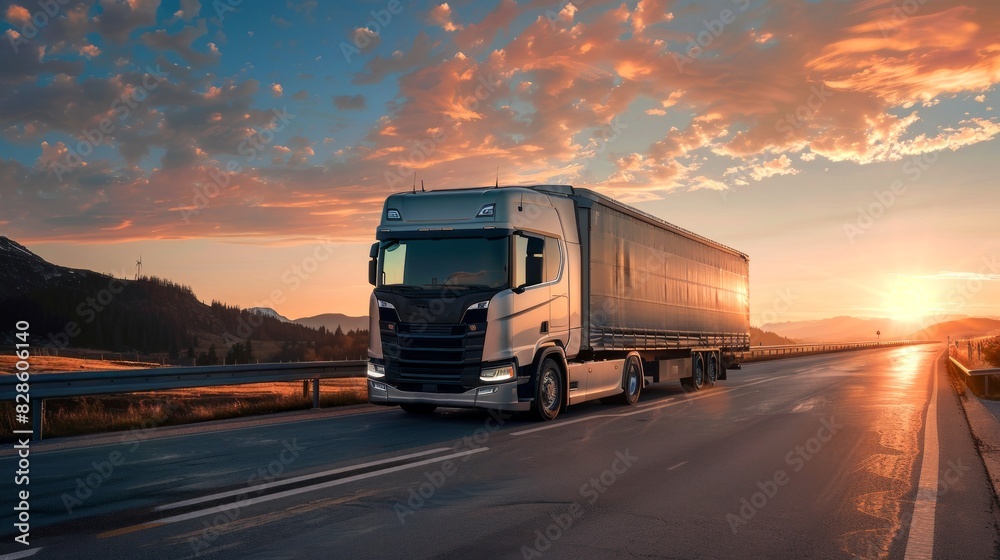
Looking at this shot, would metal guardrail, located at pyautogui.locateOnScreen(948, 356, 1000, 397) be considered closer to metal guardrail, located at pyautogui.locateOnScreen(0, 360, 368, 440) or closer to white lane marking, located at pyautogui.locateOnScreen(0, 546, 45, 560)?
metal guardrail, located at pyautogui.locateOnScreen(0, 360, 368, 440)

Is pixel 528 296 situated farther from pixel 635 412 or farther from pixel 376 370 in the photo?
pixel 635 412

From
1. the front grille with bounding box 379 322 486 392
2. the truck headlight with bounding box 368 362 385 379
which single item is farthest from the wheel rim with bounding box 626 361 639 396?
the truck headlight with bounding box 368 362 385 379

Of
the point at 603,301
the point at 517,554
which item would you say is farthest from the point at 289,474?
the point at 603,301

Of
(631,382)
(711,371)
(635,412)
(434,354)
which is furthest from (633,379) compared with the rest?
(711,371)

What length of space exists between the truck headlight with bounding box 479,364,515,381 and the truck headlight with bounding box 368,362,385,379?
170 centimetres

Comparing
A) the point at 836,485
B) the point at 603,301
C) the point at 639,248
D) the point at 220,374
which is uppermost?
the point at 639,248

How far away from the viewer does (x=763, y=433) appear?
1203cm

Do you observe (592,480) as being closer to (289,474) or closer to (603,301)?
(289,474)

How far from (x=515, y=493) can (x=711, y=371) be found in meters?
16.8

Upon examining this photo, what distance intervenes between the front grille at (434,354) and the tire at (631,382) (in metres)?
5.29

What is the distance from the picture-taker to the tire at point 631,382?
661 inches

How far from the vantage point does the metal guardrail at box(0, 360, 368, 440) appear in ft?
36.1

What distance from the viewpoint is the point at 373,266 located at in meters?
13.4

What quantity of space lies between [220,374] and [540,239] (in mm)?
6118
